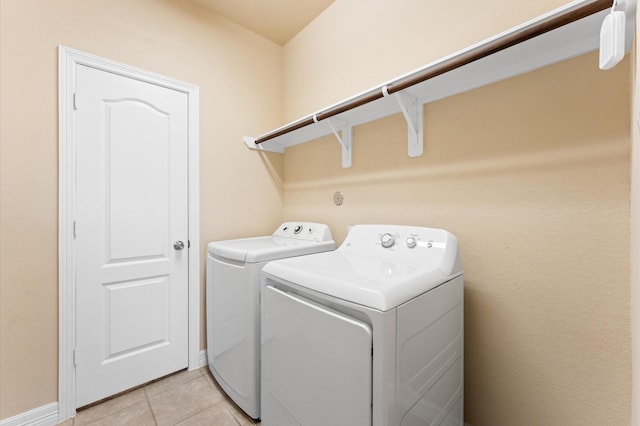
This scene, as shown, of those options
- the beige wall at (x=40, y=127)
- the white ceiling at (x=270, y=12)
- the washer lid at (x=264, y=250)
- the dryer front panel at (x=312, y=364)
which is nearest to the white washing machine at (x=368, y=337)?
the dryer front panel at (x=312, y=364)

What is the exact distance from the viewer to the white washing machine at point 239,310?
4.68 ft

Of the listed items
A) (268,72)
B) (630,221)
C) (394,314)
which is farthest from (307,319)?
(268,72)

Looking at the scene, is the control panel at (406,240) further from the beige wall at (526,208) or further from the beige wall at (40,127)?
the beige wall at (40,127)

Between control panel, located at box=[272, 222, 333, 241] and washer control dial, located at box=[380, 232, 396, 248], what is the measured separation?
1.87 ft

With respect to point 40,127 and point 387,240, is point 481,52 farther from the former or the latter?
Answer: point 40,127

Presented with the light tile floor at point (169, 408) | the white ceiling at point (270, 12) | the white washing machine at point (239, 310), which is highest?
the white ceiling at point (270, 12)

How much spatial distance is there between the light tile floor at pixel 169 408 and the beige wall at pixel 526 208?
133 cm

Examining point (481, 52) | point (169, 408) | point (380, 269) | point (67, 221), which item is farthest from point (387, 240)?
point (67, 221)

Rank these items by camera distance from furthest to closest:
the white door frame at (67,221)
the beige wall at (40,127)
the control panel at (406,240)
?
the white door frame at (67,221)
the beige wall at (40,127)
the control panel at (406,240)

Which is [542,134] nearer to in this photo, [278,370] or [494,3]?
[494,3]

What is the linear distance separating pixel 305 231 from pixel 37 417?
5.82 feet

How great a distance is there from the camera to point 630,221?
895 millimetres

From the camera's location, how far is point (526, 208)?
1120 mm

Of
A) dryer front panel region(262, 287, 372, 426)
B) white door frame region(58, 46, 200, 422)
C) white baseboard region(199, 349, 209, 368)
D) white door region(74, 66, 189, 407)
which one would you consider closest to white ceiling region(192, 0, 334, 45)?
white door region(74, 66, 189, 407)
